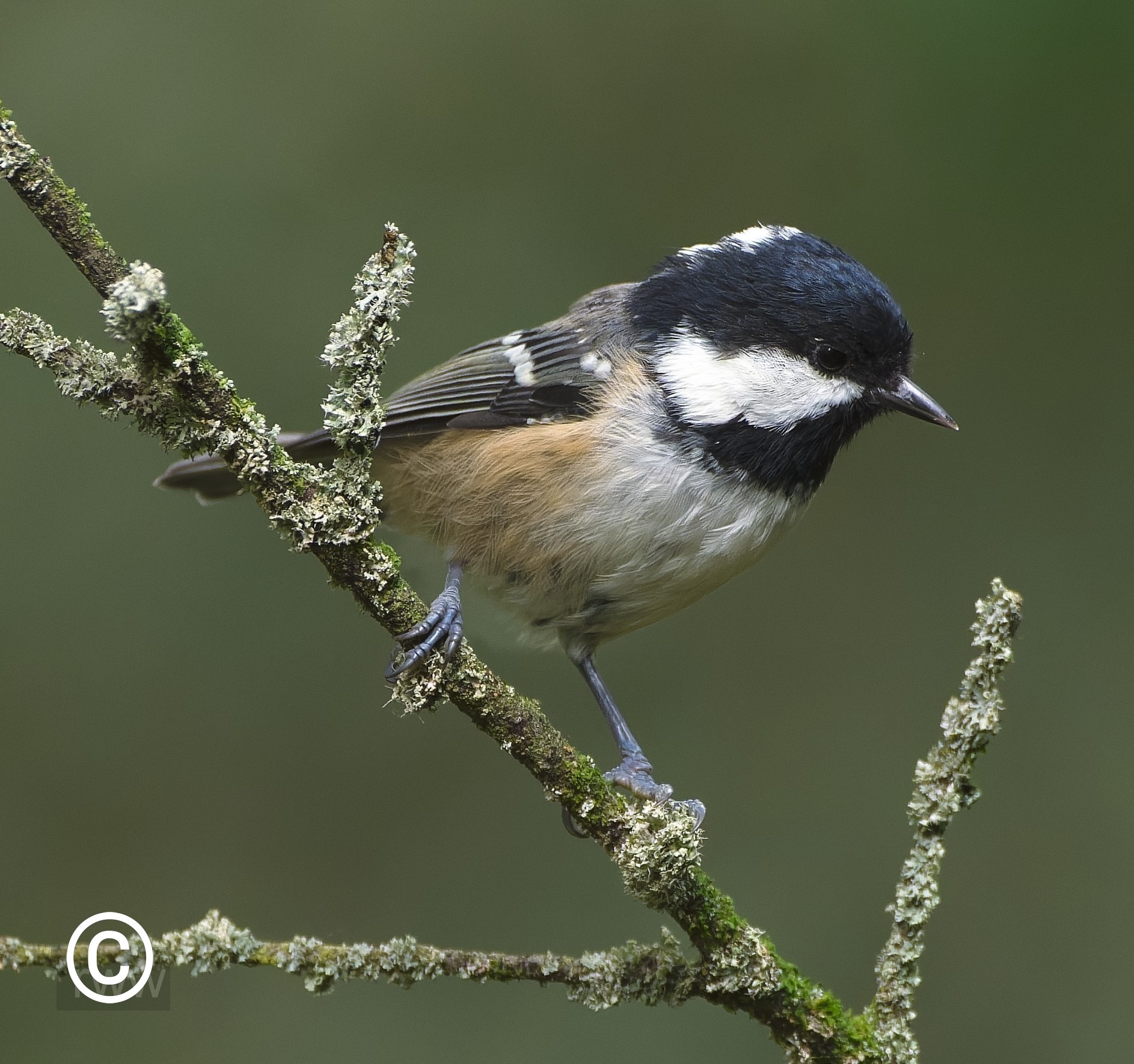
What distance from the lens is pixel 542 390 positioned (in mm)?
2270

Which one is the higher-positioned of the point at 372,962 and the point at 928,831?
the point at 928,831

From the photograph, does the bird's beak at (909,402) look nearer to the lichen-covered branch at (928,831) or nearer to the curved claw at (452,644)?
the lichen-covered branch at (928,831)

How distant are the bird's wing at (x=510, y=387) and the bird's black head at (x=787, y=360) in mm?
164

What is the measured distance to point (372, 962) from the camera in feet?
4.96

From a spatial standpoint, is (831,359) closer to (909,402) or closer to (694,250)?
(909,402)

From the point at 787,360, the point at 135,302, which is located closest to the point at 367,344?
the point at 135,302

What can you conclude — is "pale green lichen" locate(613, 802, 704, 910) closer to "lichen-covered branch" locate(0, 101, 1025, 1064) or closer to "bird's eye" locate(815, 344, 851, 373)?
"lichen-covered branch" locate(0, 101, 1025, 1064)

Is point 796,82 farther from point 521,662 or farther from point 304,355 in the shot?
point 521,662

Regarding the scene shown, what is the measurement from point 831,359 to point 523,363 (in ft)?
2.06

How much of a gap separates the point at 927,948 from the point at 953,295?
2.00m

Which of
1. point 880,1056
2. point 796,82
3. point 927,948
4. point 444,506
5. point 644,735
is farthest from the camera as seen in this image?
point 796,82

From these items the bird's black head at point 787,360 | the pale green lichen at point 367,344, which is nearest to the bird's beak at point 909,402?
the bird's black head at point 787,360

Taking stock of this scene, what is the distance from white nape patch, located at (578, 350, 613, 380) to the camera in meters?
2.20

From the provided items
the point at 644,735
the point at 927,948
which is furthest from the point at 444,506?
the point at 927,948
